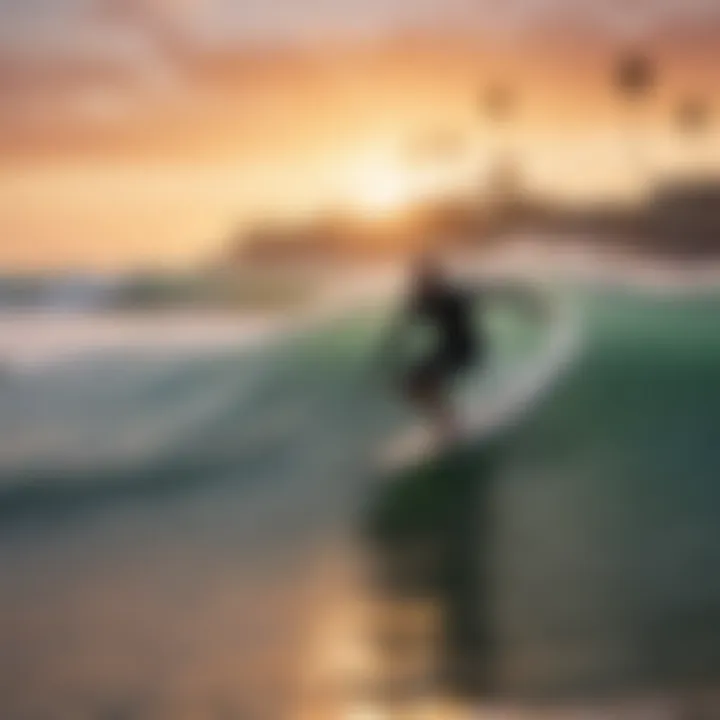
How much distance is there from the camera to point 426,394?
1.19 metres

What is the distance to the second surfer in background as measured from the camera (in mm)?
1183

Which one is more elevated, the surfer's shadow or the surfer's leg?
the surfer's leg

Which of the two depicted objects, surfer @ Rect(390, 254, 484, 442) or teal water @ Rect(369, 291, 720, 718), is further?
surfer @ Rect(390, 254, 484, 442)

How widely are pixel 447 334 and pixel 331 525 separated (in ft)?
0.68

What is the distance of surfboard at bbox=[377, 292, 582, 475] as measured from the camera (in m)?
1.16

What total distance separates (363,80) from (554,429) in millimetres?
375

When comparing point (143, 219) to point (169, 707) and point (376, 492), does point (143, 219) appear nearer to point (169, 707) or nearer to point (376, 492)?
point (376, 492)

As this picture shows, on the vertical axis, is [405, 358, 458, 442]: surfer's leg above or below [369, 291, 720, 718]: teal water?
above

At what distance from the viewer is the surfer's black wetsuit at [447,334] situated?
119cm

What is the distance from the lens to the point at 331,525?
1.14 m

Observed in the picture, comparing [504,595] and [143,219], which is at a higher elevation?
[143,219]

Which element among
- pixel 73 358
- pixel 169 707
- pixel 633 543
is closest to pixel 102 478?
pixel 73 358

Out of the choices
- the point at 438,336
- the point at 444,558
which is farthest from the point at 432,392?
the point at 444,558

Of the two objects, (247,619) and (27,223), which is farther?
(27,223)
